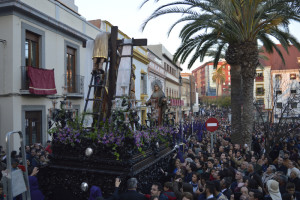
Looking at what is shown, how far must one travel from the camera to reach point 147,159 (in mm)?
6156

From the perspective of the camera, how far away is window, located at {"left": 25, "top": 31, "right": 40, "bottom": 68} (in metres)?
11.9

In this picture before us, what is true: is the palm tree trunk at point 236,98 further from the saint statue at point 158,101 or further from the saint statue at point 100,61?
the saint statue at point 100,61

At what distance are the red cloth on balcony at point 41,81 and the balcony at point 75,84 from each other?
1453 mm

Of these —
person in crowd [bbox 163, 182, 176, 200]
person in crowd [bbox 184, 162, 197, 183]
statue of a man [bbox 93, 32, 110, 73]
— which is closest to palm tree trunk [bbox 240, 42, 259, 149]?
person in crowd [bbox 184, 162, 197, 183]

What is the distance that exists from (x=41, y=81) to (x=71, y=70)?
3092mm

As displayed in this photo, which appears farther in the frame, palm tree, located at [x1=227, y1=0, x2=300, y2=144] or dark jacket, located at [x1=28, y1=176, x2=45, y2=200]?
palm tree, located at [x1=227, y1=0, x2=300, y2=144]

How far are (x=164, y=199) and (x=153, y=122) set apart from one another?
379cm

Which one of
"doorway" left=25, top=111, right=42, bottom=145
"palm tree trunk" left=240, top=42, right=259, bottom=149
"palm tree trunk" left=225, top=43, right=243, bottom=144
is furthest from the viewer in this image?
"doorway" left=25, top=111, right=42, bottom=145

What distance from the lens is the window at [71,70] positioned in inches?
559

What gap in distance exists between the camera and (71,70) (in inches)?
583

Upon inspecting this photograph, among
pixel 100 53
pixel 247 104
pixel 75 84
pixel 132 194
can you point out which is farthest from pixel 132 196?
pixel 75 84

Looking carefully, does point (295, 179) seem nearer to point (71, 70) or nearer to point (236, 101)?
point (236, 101)

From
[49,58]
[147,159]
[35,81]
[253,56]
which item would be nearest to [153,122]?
[147,159]

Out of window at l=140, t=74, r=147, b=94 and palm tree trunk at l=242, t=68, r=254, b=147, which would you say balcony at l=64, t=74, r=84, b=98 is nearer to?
palm tree trunk at l=242, t=68, r=254, b=147
